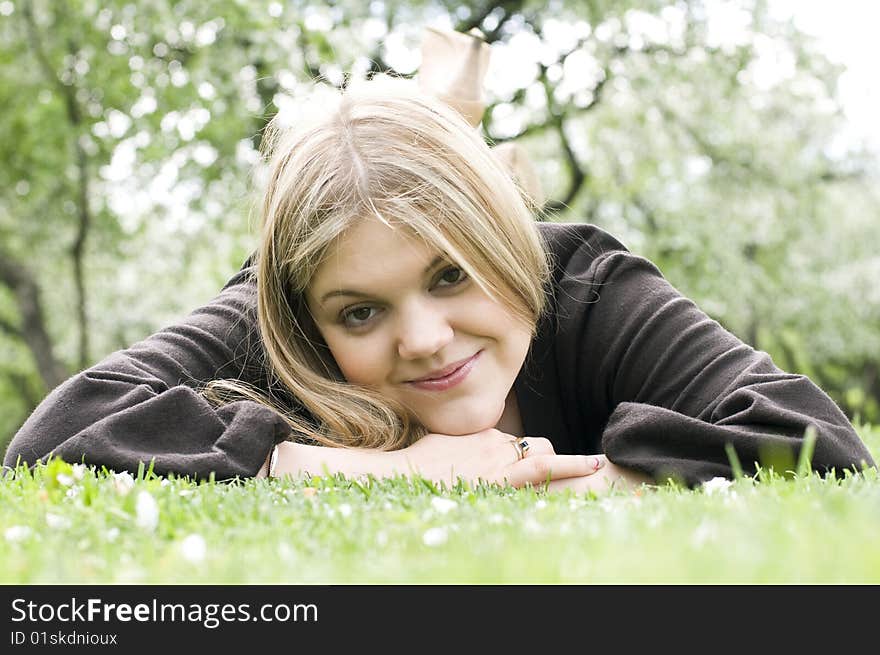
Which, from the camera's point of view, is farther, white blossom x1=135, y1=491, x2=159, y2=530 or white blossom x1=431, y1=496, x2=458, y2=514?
white blossom x1=431, y1=496, x2=458, y2=514

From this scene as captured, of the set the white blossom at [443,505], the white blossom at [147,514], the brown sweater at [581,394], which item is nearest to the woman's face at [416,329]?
the brown sweater at [581,394]

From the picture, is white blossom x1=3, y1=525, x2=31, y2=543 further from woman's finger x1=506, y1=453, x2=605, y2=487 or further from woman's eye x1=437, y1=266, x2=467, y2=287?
woman's eye x1=437, y1=266, x2=467, y2=287

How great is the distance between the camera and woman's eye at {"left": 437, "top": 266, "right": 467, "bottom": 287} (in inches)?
127

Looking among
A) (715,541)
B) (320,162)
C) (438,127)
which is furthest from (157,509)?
(438,127)

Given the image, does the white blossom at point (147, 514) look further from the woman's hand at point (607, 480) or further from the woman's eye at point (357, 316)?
the woman's eye at point (357, 316)

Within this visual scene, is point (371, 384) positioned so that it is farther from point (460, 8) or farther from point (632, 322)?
point (460, 8)

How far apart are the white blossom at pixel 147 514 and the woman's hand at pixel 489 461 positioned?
0.89 m

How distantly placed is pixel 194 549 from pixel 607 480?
56.0 inches

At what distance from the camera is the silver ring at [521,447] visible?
311 cm

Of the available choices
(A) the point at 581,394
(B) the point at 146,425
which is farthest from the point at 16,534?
(A) the point at 581,394

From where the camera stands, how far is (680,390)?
3242 millimetres

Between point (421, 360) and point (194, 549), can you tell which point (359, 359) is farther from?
point (194, 549)

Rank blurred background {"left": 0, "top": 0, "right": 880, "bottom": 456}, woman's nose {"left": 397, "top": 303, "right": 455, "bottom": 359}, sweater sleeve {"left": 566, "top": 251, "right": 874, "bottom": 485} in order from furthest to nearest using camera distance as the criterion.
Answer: blurred background {"left": 0, "top": 0, "right": 880, "bottom": 456}
woman's nose {"left": 397, "top": 303, "right": 455, "bottom": 359}
sweater sleeve {"left": 566, "top": 251, "right": 874, "bottom": 485}

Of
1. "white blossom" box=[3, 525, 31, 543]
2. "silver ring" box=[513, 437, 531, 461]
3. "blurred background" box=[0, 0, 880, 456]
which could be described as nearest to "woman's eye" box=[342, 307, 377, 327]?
"silver ring" box=[513, 437, 531, 461]
